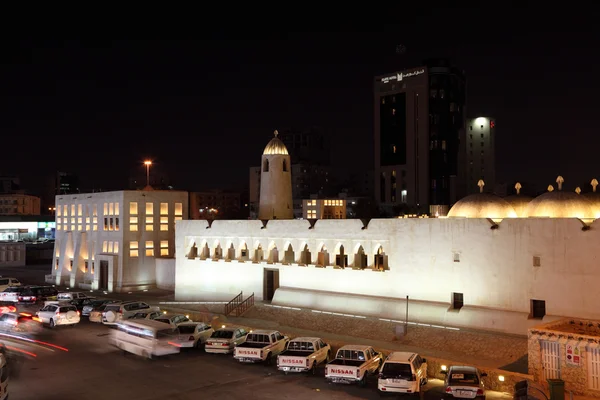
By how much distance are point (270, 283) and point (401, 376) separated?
18044mm

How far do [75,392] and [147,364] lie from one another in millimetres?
4122

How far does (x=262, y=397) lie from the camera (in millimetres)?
17828

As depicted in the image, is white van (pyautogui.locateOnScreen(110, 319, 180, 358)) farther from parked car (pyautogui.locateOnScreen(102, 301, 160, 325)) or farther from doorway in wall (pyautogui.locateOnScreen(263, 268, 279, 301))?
doorway in wall (pyautogui.locateOnScreen(263, 268, 279, 301))

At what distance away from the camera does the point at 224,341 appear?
23703 millimetres

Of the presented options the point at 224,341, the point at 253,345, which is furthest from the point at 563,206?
the point at 224,341

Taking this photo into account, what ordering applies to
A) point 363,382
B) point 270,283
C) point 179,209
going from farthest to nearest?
point 179,209 → point 270,283 → point 363,382

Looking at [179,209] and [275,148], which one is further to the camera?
[179,209]

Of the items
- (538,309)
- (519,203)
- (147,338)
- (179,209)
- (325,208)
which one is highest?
(325,208)

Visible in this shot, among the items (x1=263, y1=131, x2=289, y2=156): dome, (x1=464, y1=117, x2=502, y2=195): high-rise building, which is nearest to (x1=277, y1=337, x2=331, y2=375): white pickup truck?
(x1=263, y1=131, x2=289, y2=156): dome

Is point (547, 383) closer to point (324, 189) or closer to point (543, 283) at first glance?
point (543, 283)

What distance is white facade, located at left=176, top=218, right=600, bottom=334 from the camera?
23031 mm

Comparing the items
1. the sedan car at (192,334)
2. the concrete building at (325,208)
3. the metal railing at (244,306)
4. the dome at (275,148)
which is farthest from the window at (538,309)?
the concrete building at (325,208)

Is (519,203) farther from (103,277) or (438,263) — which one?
(103,277)

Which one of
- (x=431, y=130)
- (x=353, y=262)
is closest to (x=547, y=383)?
(x=353, y=262)
